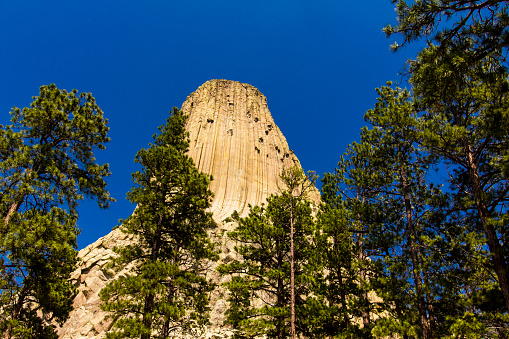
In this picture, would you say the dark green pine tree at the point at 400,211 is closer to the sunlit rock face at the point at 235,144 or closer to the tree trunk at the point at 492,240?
the tree trunk at the point at 492,240

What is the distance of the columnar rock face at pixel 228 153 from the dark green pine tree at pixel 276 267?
13.8m

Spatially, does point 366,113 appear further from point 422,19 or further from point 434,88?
point 422,19

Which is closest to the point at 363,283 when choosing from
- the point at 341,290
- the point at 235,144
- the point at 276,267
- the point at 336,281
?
the point at 341,290

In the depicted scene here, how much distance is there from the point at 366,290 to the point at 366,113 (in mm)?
7814

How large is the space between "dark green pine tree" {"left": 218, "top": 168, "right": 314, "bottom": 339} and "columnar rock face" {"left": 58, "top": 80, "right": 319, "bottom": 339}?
45.1 ft

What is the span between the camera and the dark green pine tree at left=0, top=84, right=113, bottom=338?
976cm

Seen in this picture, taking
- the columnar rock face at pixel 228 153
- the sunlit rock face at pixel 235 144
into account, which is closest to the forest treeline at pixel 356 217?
the columnar rock face at pixel 228 153

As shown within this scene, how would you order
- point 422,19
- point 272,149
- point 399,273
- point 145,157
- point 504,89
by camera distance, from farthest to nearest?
point 272,149
point 145,157
point 399,273
point 504,89
point 422,19

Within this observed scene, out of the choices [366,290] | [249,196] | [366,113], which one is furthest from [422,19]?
[249,196]

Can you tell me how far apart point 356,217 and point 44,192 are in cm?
1180

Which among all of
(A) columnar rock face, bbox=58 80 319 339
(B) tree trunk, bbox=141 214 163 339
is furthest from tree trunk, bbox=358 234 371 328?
(A) columnar rock face, bbox=58 80 319 339

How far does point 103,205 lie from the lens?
12.0 metres

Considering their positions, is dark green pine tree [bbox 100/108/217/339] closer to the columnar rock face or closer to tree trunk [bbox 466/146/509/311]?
tree trunk [bbox 466/146/509/311]

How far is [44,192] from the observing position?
1051 centimetres
